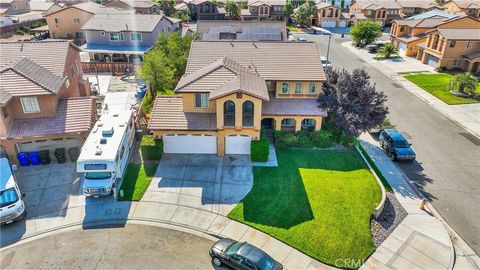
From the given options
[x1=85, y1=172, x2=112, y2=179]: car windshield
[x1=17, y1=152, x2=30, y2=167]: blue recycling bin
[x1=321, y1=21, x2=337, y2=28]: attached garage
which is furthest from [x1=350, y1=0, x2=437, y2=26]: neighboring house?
[x1=17, y1=152, x2=30, y2=167]: blue recycling bin

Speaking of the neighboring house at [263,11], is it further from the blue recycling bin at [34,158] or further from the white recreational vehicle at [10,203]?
the white recreational vehicle at [10,203]

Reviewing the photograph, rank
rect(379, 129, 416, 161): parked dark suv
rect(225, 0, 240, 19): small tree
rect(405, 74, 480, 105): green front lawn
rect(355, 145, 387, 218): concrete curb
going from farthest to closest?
rect(225, 0, 240, 19): small tree → rect(405, 74, 480, 105): green front lawn → rect(379, 129, 416, 161): parked dark suv → rect(355, 145, 387, 218): concrete curb

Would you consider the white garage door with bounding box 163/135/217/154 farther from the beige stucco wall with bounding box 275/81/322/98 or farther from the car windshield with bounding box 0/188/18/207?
the car windshield with bounding box 0/188/18/207

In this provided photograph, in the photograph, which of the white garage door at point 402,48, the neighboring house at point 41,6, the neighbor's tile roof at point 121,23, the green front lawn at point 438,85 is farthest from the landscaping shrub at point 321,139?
the neighboring house at point 41,6

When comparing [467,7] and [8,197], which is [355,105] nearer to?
[8,197]

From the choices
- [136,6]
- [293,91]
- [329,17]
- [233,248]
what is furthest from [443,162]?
[136,6]
